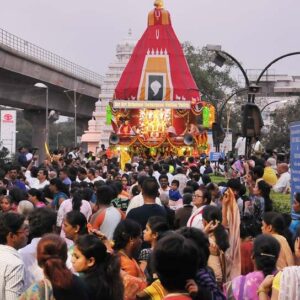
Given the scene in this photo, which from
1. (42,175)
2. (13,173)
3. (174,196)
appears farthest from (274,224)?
(13,173)

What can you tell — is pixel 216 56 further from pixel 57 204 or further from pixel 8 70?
pixel 8 70

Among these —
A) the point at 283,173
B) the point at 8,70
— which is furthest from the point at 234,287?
the point at 8,70

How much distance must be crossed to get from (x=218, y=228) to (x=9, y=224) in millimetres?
1874

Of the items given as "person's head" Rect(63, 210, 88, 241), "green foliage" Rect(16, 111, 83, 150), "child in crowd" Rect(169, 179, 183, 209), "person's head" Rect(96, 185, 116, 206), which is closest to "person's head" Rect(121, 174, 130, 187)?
"child in crowd" Rect(169, 179, 183, 209)

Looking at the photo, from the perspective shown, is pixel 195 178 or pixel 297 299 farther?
pixel 195 178

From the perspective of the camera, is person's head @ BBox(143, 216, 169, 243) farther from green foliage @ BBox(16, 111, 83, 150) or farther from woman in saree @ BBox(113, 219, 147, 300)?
green foliage @ BBox(16, 111, 83, 150)

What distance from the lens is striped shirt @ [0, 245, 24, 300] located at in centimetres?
625

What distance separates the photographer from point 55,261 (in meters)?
5.21

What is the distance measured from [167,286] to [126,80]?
48.1 meters

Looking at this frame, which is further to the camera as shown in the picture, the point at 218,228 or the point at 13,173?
the point at 13,173

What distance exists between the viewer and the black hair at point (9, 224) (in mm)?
7062

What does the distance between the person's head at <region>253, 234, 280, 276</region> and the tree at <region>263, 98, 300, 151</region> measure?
6202 cm

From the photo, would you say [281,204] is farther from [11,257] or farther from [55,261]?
[55,261]

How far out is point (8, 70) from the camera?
40562 millimetres
